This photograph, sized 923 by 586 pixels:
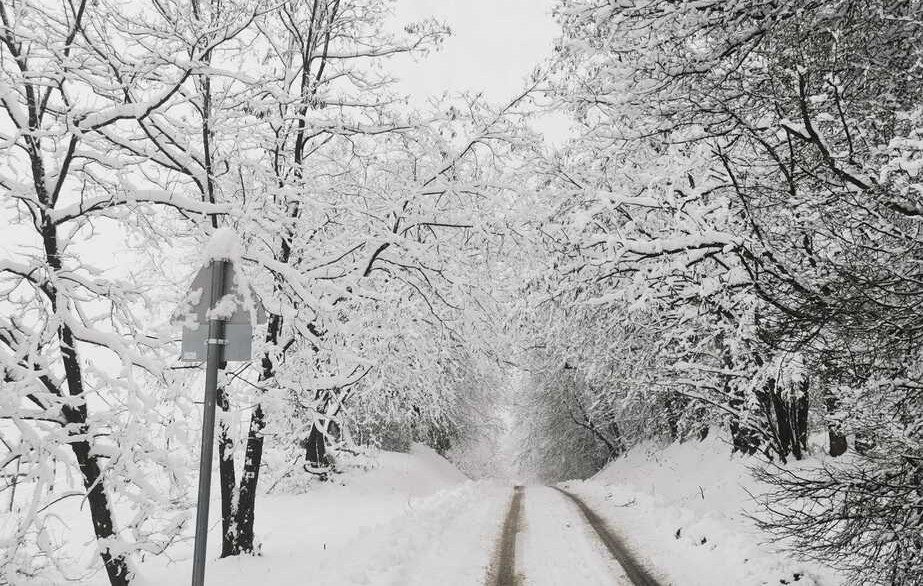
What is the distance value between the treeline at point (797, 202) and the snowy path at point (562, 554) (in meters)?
2.83

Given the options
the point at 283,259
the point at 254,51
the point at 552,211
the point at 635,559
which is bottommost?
the point at 635,559

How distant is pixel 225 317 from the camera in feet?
12.6

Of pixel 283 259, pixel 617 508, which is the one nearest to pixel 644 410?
pixel 617 508

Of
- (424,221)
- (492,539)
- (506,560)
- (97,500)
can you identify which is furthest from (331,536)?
(424,221)

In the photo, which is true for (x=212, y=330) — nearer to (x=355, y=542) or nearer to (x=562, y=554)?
(x=355, y=542)

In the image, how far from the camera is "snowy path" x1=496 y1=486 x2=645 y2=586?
311 inches

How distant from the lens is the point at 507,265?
9.65 m

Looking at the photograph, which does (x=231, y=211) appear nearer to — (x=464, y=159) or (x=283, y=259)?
(x=283, y=259)

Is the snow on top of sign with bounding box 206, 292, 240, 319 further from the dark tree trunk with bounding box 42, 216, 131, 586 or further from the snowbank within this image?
the snowbank

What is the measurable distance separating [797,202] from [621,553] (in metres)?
6.93

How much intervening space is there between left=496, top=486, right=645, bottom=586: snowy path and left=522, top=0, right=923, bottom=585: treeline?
2.83 m

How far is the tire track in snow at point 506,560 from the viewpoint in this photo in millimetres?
7859

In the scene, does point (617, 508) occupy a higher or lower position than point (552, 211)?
lower

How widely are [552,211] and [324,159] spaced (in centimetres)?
419
